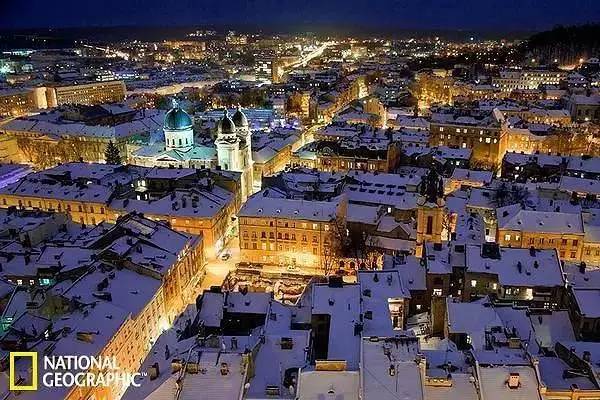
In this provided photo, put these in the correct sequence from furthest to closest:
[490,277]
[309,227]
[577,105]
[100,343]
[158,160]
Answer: [577,105] < [158,160] < [309,227] < [490,277] < [100,343]

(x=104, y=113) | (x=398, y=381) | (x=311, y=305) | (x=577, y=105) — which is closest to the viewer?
(x=398, y=381)

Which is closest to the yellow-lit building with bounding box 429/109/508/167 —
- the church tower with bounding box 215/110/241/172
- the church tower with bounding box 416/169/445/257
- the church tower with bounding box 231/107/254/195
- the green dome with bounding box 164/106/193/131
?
the church tower with bounding box 231/107/254/195

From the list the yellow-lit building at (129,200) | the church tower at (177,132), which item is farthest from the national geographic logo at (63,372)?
the church tower at (177,132)

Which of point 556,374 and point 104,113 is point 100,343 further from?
point 104,113

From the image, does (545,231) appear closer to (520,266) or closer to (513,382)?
(520,266)

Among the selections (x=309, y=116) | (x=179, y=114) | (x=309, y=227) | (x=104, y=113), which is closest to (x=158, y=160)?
(x=179, y=114)

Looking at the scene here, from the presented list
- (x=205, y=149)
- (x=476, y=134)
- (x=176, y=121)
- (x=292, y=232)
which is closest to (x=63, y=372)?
(x=292, y=232)

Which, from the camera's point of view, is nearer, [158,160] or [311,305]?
[311,305]

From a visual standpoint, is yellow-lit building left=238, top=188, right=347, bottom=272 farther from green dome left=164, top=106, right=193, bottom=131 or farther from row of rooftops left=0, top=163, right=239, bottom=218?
green dome left=164, top=106, right=193, bottom=131
